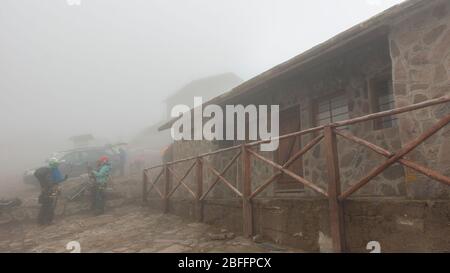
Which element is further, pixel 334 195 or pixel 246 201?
pixel 246 201

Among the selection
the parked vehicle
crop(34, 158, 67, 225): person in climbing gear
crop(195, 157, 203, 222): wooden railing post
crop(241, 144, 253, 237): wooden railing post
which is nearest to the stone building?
crop(241, 144, 253, 237): wooden railing post

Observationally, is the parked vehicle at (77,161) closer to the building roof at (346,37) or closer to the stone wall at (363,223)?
the building roof at (346,37)

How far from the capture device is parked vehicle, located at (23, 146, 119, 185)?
13.1 m

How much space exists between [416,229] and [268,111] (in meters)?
5.49

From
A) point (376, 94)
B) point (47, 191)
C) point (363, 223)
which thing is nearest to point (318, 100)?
point (376, 94)

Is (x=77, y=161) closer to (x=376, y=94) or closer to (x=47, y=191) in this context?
(x=47, y=191)

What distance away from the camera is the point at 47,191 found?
841 cm

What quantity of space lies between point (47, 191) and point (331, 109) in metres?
7.80

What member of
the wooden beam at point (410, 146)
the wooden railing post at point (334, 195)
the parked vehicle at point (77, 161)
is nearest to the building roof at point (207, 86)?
the parked vehicle at point (77, 161)

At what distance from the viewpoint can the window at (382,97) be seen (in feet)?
17.3

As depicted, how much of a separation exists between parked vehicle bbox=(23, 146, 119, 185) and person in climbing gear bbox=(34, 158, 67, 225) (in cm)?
459

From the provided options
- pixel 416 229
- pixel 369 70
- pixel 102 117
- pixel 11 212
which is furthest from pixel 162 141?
pixel 102 117

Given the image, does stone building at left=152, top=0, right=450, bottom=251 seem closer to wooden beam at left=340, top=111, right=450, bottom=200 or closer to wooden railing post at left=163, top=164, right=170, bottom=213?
wooden beam at left=340, top=111, right=450, bottom=200

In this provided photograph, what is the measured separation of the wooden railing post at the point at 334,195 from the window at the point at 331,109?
9.14ft
